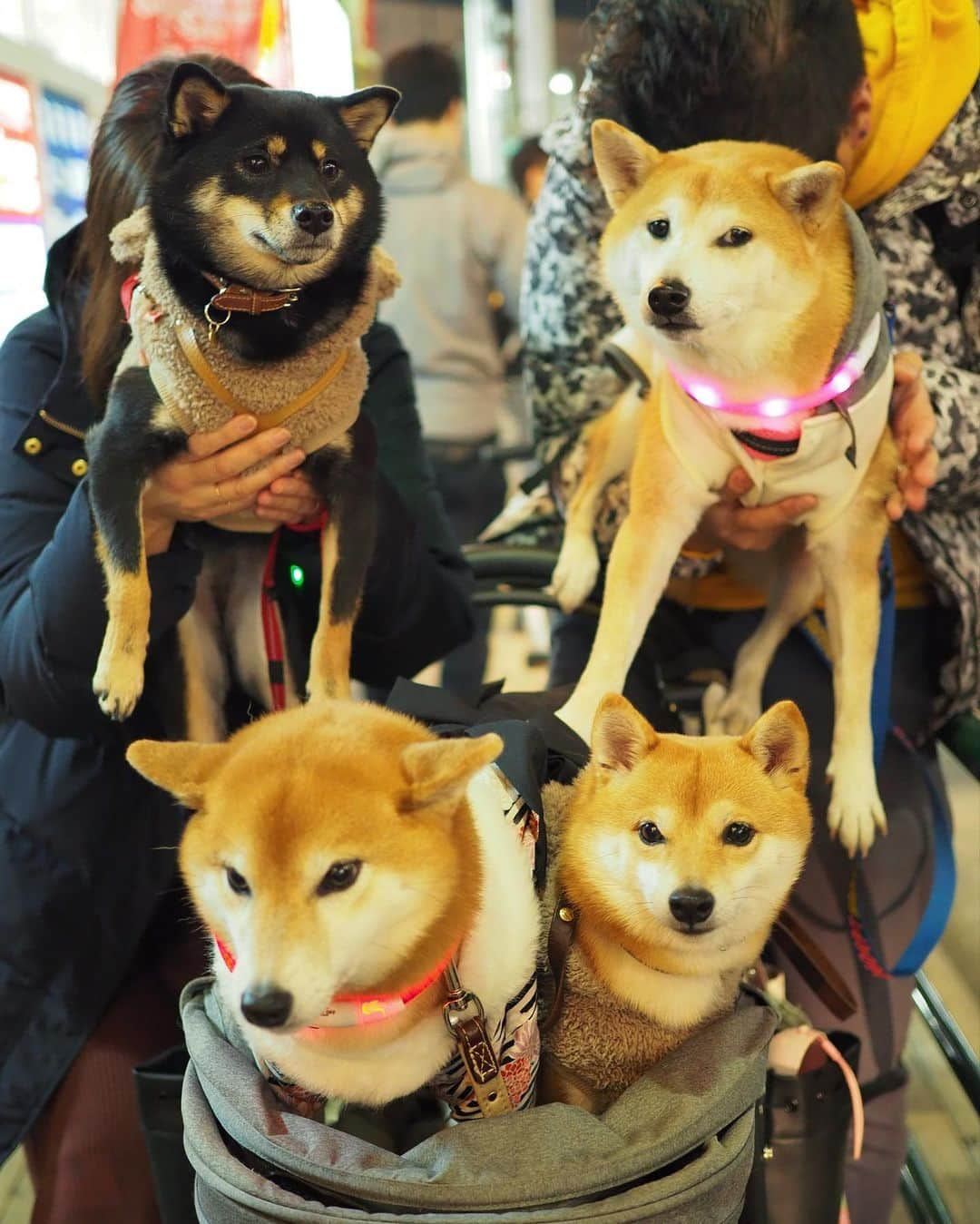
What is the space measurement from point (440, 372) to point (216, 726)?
2310 millimetres

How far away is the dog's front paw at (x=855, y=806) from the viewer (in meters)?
1.07

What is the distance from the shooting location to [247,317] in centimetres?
101

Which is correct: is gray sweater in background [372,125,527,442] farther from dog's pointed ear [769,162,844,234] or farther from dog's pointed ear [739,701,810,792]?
dog's pointed ear [739,701,810,792]

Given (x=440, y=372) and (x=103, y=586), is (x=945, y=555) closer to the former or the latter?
(x=103, y=586)

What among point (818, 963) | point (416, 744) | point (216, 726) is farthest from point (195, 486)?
point (818, 963)

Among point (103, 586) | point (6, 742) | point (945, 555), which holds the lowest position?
point (6, 742)

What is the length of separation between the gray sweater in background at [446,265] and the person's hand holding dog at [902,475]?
213cm

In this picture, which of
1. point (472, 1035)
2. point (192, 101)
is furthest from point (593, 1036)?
point (192, 101)

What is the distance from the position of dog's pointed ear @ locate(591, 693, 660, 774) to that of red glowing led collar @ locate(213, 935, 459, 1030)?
0.18 metres

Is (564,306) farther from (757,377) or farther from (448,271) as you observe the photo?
(448,271)

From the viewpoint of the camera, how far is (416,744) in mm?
690

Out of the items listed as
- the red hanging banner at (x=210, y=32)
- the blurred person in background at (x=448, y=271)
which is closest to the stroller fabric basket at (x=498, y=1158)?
the red hanging banner at (x=210, y=32)

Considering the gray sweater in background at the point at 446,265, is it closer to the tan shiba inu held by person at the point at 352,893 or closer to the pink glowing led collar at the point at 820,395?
the pink glowing led collar at the point at 820,395

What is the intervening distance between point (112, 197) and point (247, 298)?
0.81ft
